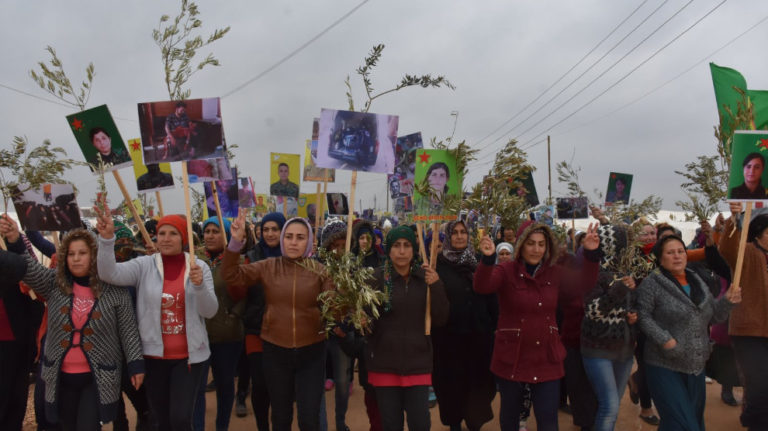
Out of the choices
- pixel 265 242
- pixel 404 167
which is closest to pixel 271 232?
pixel 265 242

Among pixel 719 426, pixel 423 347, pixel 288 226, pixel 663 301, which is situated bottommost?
pixel 719 426

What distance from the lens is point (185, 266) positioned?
13.3 ft

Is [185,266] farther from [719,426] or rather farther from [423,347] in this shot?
[719,426]

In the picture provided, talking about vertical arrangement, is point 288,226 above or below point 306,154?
below

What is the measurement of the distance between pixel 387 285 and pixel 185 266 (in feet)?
5.35

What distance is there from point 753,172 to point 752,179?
6 cm

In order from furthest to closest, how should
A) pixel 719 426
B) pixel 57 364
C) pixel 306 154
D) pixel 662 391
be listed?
pixel 306 154 < pixel 719 426 < pixel 662 391 < pixel 57 364

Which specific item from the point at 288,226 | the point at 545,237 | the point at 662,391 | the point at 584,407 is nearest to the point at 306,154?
the point at 288,226

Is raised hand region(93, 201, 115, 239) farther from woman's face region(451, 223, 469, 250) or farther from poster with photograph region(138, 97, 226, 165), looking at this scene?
woman's face region(451, 223, 469, 250)

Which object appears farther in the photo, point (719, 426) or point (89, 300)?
point (719, 426)

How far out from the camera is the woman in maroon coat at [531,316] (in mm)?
4055

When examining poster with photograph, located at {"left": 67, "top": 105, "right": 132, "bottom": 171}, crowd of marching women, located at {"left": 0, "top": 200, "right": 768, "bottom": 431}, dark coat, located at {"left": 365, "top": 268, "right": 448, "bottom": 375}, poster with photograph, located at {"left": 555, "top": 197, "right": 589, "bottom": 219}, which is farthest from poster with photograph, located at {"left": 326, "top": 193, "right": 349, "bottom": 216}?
dark coat, located at {"left": 365, "top": 268, "right": 448, "bottom": 375}

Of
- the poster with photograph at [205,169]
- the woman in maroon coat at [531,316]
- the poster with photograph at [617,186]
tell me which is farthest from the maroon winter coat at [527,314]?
the poster with photograph at [617,186]

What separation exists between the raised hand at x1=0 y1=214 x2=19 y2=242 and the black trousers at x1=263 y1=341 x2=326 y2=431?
7.49ft
